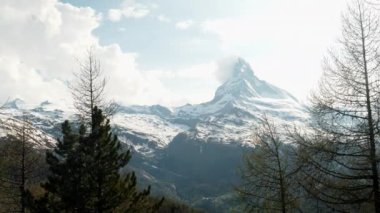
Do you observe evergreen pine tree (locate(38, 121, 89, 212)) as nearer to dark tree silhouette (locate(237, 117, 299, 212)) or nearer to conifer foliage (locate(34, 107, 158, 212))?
conifer foliage (locate(34, 107, 158, 212))

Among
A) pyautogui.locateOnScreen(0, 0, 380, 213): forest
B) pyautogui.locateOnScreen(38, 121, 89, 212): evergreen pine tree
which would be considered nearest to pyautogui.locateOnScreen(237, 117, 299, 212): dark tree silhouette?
pyautogui.locateOnScreen(0, 0, 380, 213): forest

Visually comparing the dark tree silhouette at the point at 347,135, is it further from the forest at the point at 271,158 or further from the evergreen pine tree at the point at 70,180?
the evergreen pine tree at the point at 70,180

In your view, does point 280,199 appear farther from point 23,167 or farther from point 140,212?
point 23,167

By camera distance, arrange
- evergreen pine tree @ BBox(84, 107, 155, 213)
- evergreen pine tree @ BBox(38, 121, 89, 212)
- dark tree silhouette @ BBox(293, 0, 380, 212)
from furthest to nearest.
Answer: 1. evergreen pine tree @ BBox(38, 121, 89, 212)
2. evergreen pine tree @ BBox(84, 107, 155, 213)
3. dark tree silhouette @ BBox(293, 0, 380, 212)

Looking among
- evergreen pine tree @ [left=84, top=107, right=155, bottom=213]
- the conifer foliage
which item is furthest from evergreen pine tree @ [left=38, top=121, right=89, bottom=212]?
evergreen pine tree @ [left=84, top=107, right=155, bottom=213]

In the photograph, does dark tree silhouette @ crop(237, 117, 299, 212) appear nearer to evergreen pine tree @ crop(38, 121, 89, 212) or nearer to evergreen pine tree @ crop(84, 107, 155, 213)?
evergreen pine tree @ crop(84, 107, 155, 213)

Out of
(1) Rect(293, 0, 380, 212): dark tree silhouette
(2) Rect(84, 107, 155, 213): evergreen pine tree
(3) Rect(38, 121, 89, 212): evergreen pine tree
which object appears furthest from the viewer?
(3) Rect(38, 121, 89, 212): evergreen pine tree

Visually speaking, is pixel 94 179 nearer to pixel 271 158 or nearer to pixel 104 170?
pixel 104 170

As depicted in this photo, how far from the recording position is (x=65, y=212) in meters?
28.0

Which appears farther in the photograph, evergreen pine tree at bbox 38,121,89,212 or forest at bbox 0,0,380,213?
evergreen pine tree at bbox 38,121,89,212

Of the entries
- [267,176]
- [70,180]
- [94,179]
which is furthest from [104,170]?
[267,176]

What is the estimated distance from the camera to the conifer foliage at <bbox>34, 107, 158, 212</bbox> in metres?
26.6

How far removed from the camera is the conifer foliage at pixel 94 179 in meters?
26.6

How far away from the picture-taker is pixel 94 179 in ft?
87.8
